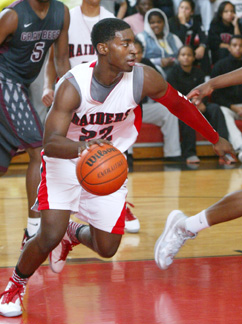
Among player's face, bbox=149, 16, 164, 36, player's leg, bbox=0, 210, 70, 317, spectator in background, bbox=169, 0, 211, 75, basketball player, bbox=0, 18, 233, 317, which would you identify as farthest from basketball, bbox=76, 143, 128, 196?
spectator in background, bbox=169, 0, 211, 75

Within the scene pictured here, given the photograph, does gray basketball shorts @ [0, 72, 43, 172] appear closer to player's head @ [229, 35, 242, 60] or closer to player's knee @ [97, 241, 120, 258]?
player's knee @ [97, 241, 120, 258]

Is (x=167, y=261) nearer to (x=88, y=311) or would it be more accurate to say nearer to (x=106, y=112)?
(x=88, y=311)

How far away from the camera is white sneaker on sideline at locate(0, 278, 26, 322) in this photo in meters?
3.01

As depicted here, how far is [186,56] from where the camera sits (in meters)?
8.34

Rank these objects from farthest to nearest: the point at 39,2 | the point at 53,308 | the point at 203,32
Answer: the point at 203,32 < the point at 39,2 < the point at 53,308

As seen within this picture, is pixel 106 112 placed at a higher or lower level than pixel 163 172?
higher

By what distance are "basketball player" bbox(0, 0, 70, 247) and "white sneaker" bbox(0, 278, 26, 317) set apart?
1.03 m

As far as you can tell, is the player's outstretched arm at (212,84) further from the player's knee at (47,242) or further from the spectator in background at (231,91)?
the spectator in background at (231,91)

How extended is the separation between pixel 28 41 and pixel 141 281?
180 centimetres

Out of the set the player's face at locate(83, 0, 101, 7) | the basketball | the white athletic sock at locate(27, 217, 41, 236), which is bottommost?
the white athletic sock at locate(27, 217, 41, 236)

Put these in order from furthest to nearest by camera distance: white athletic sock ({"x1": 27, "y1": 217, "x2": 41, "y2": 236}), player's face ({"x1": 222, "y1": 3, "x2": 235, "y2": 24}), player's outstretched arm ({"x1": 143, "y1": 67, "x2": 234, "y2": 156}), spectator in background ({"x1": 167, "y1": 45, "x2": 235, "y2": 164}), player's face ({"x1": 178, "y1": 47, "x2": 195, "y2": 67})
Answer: player's face ({"x1": 222, "y1": 3, "x2": 235, "y2": 24}), player's face ({"x1": 178, "y1": 47, "x2": 195, "y2": 67}), spectator in background ({"x1": 167, "y1": 45, "x2": 235, "y2": 164}), white athletic sock ({"x1": 27, "y1": 217, "x2": 41, "y2": 236}), player's outstretched arm ({"x1": 143, "y1": 67, "x2": 234, "y2": 156})

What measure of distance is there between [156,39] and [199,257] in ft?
17.9

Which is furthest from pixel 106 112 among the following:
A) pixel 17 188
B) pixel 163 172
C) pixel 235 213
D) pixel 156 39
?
pixel 156 39

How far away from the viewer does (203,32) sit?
30.9ft
